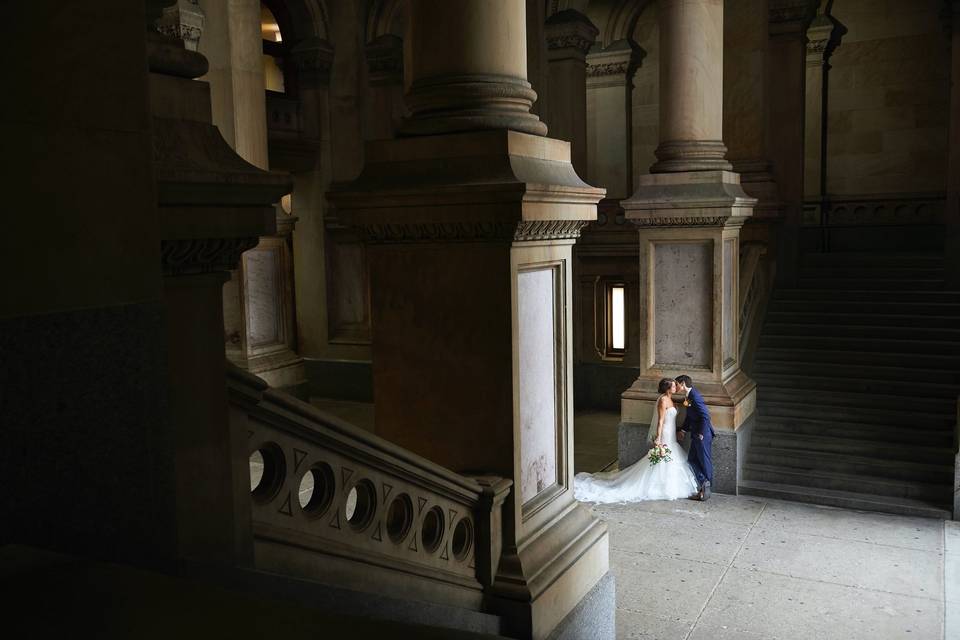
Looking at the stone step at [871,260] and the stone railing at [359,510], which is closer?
the stone railing at [359,510]

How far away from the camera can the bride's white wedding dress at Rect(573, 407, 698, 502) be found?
10523 mm

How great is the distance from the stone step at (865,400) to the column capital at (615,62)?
932cm

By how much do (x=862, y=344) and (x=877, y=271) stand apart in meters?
2.49

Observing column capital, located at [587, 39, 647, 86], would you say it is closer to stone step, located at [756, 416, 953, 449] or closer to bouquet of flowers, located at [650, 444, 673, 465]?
stone step, located at [756, 416, 953, 449]

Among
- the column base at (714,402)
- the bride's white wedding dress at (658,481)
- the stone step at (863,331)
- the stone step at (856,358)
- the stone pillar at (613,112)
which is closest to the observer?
the bride's white wedding dress at (658,481)

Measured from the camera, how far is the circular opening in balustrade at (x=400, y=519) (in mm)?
4590

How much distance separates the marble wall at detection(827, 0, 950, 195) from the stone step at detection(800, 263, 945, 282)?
526cm

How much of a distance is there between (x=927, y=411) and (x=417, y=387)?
8.45 metres

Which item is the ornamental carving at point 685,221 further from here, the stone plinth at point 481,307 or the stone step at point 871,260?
the stone step at point 871,260

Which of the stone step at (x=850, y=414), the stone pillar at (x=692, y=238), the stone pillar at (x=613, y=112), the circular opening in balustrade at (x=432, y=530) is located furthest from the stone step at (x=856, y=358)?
the circular opening in balustrade at (x=432, y=530)

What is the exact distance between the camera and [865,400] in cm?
1166

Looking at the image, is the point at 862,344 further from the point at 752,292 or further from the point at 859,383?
the point at 752,292

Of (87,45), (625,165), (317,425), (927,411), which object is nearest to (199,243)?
(87,45)

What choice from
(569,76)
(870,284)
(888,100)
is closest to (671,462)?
(870,284)
